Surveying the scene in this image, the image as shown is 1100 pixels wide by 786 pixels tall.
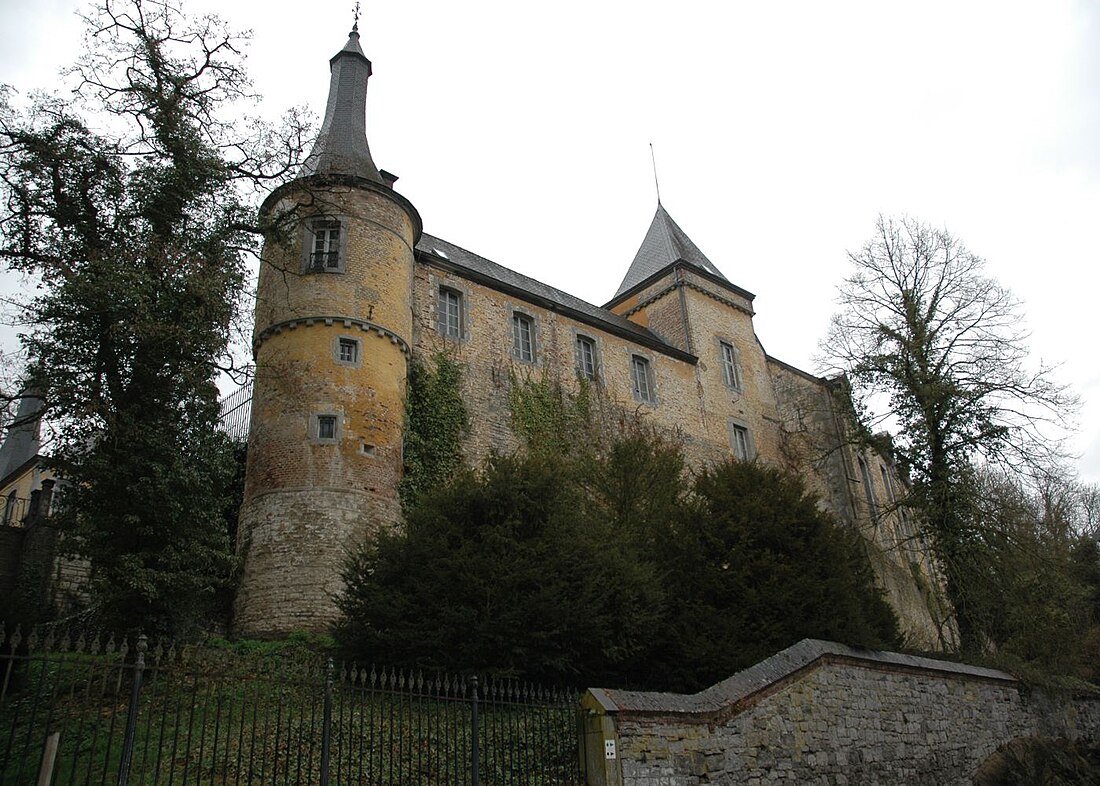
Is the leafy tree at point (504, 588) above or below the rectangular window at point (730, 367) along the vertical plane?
below

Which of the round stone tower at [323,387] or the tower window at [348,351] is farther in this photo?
the tower window at [348,351]

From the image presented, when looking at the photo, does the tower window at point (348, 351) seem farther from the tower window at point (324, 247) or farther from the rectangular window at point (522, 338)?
the rectangular window at point (522, 338)

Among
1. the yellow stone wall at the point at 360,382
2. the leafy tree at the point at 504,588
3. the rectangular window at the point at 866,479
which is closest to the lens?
the leafy tree at the point at 504,588

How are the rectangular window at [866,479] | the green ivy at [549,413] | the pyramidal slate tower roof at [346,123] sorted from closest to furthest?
1. the pyramidal slate tower roof at [346,123]
2. the green ivy at [549,413]
3. the rectangular window at [866,479]

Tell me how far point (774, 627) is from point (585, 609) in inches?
110

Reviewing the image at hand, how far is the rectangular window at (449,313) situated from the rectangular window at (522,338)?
1.71 metres

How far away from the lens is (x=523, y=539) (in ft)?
35.7

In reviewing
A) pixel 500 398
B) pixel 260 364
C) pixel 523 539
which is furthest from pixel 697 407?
pixel 523 539

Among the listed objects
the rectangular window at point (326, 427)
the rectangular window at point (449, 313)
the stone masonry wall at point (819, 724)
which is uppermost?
the rectangular window at point (449, 313)

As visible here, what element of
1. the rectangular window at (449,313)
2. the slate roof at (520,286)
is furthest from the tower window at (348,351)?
the slate roof at (520,286)

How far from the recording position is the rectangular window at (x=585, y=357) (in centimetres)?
2319

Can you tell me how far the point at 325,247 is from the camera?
1761 centimetres

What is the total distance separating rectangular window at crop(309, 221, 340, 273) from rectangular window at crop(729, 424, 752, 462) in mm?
14446

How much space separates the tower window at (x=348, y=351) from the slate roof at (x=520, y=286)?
13.5 feet
